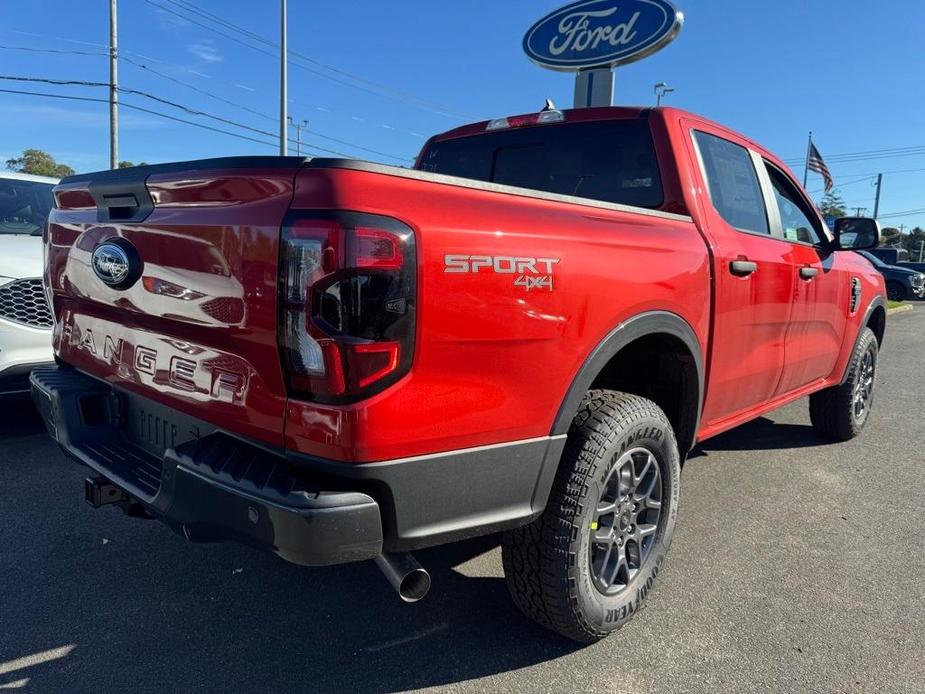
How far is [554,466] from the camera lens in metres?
2.09

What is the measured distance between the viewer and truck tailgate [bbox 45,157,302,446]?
1716 millimetres

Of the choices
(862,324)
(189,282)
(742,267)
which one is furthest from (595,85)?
(189,282)

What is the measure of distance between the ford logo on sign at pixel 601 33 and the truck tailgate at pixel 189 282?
8.79 metres

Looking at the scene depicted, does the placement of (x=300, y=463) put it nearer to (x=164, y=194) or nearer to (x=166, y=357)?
(x=166, y=357)

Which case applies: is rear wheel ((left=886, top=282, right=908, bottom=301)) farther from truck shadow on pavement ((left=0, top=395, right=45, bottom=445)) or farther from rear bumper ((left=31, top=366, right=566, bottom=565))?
rear bumper ((left=31, top=366, right=566, bottom=565))

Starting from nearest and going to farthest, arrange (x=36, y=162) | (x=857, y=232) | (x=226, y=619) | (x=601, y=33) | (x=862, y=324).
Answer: (x=226, y=619) → (x=857, y=232) → (x=862, y=324) → (x=601, y=33) → (x=36, y=162)

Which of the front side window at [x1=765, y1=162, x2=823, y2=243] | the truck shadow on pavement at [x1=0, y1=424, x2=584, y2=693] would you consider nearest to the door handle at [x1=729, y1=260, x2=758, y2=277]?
the front side window at [x1=765, y1=162, x2=823, y2=243]

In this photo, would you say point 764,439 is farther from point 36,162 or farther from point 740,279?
point 36,162

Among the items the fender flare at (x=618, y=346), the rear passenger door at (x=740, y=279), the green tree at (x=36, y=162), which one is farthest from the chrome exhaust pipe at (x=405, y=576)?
the green tree at (x=36, y=162)

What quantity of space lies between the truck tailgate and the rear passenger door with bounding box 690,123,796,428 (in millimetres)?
1946

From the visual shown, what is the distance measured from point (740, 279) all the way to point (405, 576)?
2.07 metres

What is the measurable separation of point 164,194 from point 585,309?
1312mm

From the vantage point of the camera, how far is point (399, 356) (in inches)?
65.1

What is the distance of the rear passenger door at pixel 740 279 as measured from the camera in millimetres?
2951
